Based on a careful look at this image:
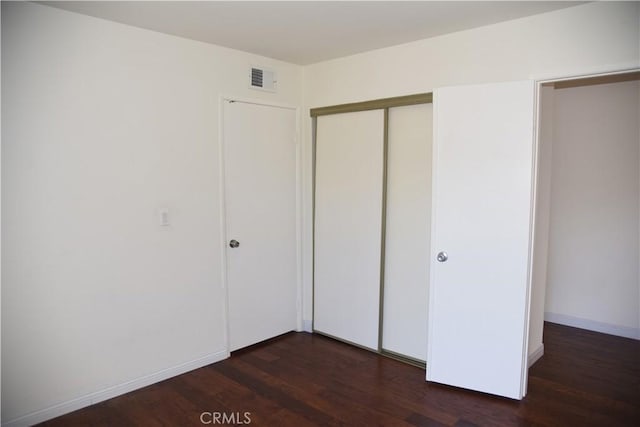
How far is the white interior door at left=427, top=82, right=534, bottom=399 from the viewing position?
274 cm

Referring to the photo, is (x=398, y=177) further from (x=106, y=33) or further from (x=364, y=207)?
(x=106, y=33)

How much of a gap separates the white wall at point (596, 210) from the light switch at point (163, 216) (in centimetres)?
368

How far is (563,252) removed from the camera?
4.40m

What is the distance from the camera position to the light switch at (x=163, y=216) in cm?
308

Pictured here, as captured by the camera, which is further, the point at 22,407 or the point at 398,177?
the point at 398,177

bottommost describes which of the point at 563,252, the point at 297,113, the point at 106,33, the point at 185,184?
the point at 563,252

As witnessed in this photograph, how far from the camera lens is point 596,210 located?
4184 mm

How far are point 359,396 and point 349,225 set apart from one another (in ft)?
4.56

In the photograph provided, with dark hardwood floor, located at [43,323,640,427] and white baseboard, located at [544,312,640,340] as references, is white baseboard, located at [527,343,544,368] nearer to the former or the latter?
dark hardwood floor, located at [43,323,640,427]

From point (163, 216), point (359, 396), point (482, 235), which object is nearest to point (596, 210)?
point (482, 235)

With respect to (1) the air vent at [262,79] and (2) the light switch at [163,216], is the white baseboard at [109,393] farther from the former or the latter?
(1) the air vent at [262,79]

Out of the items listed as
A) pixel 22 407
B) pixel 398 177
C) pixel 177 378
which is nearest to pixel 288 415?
pixel 177 378

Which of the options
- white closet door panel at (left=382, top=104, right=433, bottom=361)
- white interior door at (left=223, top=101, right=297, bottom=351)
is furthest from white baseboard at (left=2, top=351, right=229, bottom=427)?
white closet door panel at (left=382, top=104, right=433, bottom=361)

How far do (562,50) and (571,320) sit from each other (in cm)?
286
